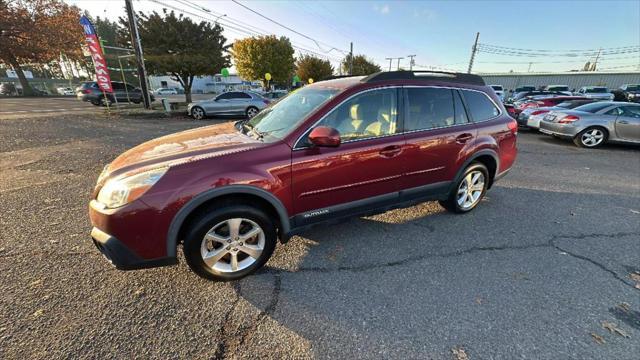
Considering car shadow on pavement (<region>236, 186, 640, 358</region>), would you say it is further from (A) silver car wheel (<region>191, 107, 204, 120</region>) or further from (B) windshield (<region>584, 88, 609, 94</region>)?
(B) windshield (<region>584, 88, 609, 94</region>)

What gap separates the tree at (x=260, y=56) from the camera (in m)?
29.7

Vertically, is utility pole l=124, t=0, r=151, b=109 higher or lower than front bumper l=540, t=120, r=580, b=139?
higher

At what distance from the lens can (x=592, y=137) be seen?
8.41 metres

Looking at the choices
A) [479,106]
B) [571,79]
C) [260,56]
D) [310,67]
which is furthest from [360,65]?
[479,106]

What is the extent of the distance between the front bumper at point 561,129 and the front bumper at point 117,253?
11.2m

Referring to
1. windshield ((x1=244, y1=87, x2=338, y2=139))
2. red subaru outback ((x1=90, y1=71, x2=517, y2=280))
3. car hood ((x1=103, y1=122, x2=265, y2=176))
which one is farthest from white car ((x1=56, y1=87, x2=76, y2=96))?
red subaru outback ((x1=90, y1=71, x2=517, y2=280))

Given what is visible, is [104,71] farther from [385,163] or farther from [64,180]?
[385,163]

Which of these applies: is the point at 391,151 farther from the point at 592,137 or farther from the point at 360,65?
the point at 360,65

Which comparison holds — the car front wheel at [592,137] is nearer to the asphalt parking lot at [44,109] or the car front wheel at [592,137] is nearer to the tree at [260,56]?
the asphalt parking lot at [44,109]

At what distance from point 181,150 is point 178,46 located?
19.0m

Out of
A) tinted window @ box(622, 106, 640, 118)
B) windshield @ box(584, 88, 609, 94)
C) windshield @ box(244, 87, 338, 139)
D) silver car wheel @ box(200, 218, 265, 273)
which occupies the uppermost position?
windshield @ box(584, 88, 609, 94)

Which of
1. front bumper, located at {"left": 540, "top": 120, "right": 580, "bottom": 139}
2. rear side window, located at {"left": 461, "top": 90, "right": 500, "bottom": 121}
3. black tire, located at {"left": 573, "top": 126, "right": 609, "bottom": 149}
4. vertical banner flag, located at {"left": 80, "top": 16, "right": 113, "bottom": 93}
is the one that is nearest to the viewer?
rear side window, located at {"left": 461, "top": 90, "right": 500, "bottom": 121}

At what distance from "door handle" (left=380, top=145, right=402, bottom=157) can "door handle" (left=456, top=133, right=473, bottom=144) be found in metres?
0.95

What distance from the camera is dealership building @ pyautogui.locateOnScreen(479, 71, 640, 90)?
135 ft
